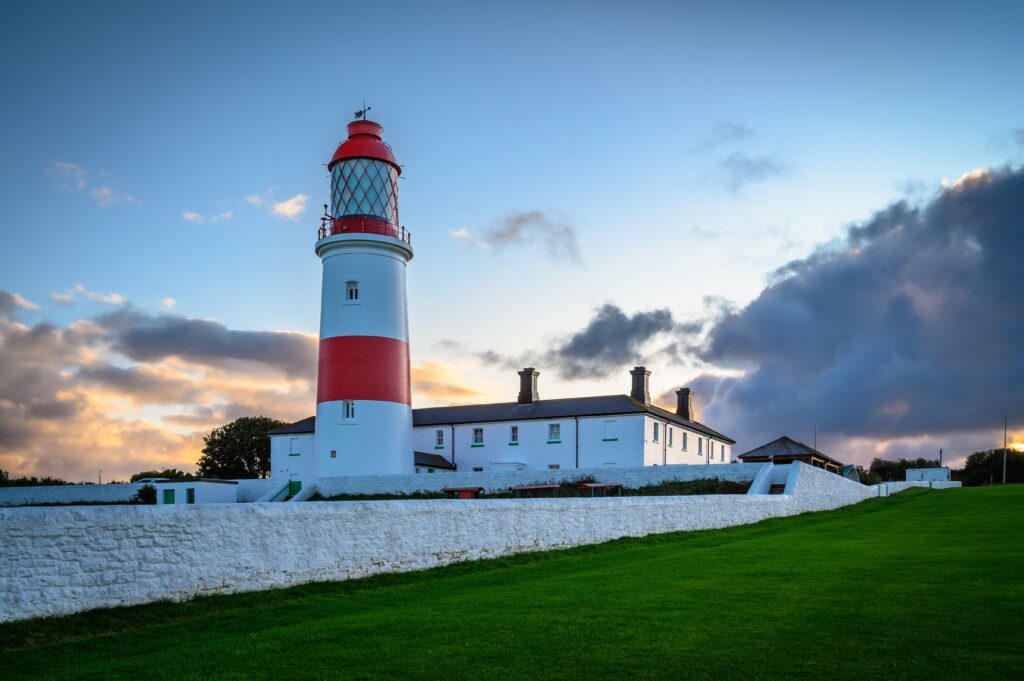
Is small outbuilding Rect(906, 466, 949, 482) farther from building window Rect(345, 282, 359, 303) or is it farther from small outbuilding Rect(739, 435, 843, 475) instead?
building window Rect(345, 282, 359, 303)

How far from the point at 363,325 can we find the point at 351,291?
5.02 feet

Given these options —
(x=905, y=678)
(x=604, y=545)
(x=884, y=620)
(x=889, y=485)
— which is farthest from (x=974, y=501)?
(x=905, y=678)

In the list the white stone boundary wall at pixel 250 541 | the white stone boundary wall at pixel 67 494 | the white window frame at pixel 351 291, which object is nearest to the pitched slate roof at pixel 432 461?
the white window frame at pixel 351 291

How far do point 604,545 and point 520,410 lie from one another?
23777 millimetres

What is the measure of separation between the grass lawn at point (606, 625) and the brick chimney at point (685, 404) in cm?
3303

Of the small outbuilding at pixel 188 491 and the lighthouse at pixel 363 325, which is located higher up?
the lighthouse at pixel 363 325

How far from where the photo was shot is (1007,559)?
46.8 ft

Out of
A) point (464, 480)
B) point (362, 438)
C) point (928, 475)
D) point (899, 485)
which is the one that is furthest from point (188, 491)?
point (928, 475)

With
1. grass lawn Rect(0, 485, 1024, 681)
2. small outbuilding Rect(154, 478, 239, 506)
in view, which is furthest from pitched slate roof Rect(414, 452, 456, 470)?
grass lawn Rect(0, 485, 1024, 681)

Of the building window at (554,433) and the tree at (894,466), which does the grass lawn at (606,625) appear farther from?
the tree at (894,466)

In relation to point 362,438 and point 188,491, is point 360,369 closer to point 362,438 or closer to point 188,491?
point 362,438

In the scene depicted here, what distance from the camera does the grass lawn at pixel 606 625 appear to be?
27.6ft

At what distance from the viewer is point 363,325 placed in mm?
33062

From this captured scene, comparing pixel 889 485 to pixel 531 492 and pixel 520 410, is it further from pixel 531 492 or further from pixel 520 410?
pixel 531 492
